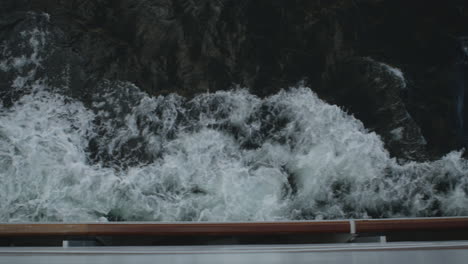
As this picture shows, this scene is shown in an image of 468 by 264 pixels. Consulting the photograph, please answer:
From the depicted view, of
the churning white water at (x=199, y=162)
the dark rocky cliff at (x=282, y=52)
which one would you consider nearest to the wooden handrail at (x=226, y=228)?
the churning white water at (x=199, y=162)

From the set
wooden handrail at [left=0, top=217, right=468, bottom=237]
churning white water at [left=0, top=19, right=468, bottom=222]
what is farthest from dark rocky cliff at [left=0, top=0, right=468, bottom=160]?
wooden handrail at [left=0, top=217, right=468, bottom=237]

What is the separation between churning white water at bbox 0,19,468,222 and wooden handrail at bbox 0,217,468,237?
1.64 ft

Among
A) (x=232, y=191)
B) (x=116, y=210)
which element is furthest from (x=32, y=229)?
(x=232, y=191)

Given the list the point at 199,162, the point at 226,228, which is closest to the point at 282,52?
the point at 199,162

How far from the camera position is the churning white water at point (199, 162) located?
2.75 meters

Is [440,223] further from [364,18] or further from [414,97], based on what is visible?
[364,18]

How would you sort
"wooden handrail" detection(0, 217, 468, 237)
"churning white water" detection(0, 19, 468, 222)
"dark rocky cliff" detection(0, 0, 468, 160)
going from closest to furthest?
"wooden handrail" detection(0, 217, 468, 237), "churning white water" detection(0, 19, 468, 222), "dark rocky cliff" detection(0, 0, 468, 160)

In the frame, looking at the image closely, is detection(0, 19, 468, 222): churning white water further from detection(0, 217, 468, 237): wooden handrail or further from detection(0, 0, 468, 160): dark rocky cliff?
detection(0, 217, 468, 237): wooden handrail

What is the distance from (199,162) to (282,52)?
105 centimetres

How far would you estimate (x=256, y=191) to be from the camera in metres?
2.82

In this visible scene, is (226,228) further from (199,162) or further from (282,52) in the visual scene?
(282,52)

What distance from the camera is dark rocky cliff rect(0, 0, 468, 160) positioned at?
2980mm

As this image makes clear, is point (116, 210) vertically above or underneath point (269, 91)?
underneath

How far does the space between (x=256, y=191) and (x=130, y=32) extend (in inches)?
Answer: 58.7
